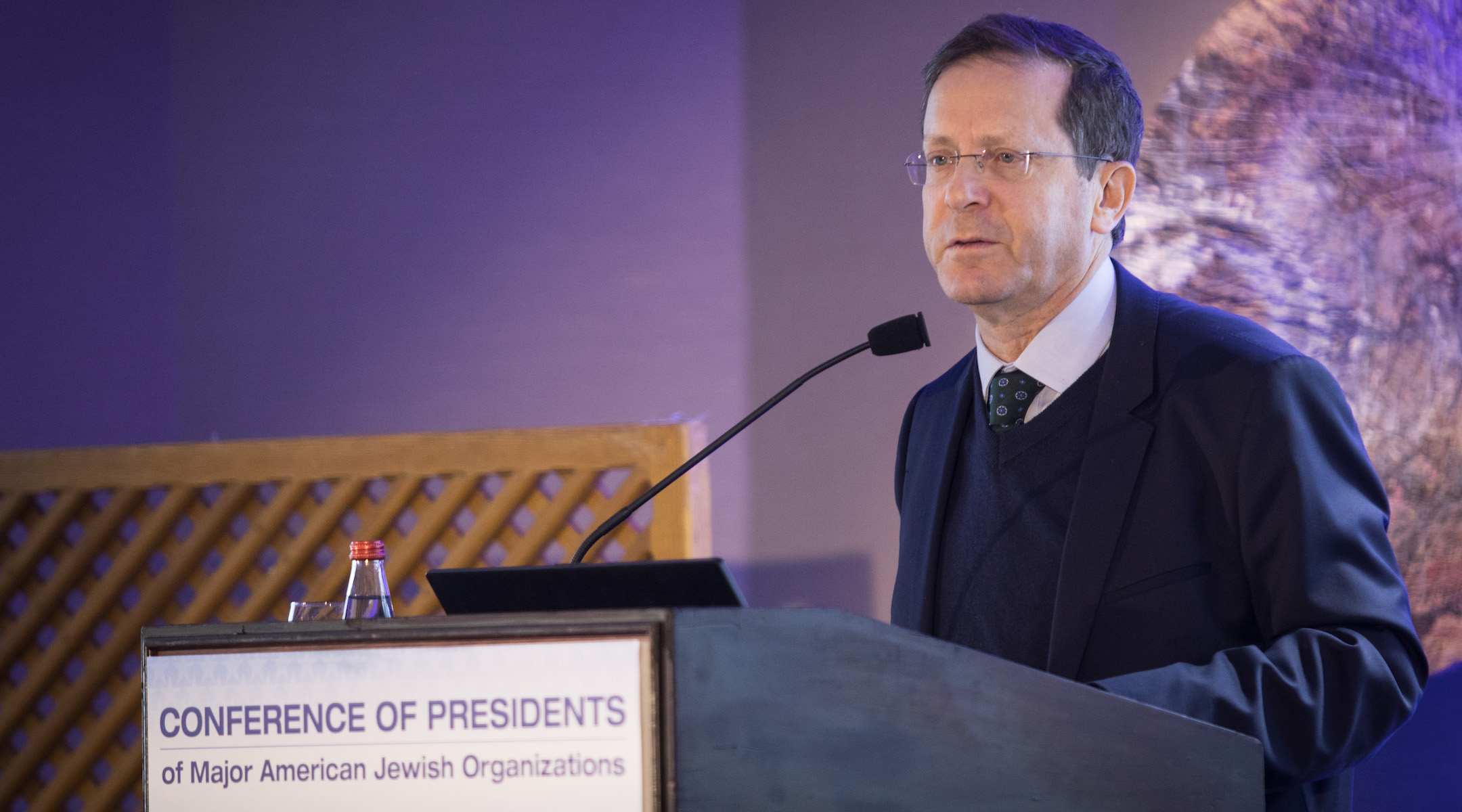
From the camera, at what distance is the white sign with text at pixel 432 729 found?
64 centimetres

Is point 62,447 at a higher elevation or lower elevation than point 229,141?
lower

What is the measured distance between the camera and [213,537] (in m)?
2.75

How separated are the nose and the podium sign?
2.39ft

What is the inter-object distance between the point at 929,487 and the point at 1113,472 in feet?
0.94

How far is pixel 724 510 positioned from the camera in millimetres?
2600

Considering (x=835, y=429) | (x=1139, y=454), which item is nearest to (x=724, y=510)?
(x=835, y=429)

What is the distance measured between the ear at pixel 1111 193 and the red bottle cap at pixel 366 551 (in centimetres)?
80

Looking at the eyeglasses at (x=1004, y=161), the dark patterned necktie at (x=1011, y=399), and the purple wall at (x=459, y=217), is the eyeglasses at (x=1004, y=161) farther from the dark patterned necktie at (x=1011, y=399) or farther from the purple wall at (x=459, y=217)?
the purple wall at (x=459, y=217)

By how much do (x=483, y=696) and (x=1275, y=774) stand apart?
1.82 feet

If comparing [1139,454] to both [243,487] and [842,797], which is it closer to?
[842,797]

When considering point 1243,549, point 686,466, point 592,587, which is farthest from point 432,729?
point 1243,549

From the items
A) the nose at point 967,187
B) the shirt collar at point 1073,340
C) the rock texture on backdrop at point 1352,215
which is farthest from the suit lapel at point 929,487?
the rock texture on backdrop at point 1352,215

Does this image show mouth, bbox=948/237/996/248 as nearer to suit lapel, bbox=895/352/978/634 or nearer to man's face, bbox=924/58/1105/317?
man's face, bbox=924/58/1105/317

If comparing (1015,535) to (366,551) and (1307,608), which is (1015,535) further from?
(366,551)
